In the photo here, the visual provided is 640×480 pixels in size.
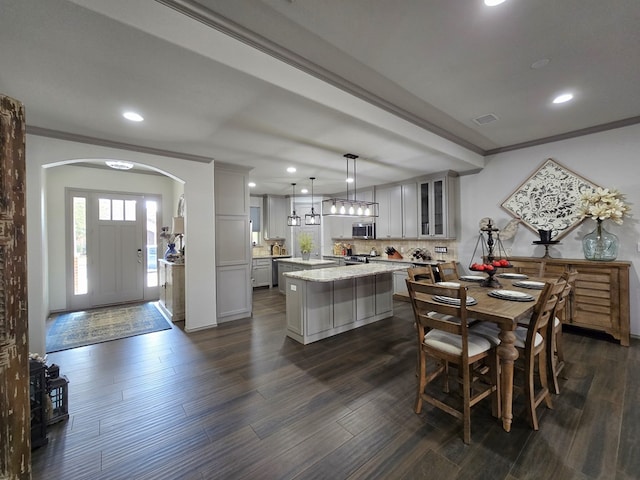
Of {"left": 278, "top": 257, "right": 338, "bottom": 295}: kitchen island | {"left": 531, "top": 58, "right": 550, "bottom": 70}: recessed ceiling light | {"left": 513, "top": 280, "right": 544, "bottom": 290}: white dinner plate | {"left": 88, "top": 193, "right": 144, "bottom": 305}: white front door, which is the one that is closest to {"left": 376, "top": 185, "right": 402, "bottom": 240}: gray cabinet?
{"left": 278, "top": 257, "right": 338, "bottom": 295}: kitchen island

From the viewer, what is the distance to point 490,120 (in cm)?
350

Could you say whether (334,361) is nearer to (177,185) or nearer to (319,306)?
(319,306)

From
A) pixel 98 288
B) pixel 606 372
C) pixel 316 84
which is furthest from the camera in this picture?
pixel 98 288

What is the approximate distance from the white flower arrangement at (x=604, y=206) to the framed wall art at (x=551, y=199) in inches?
9.1

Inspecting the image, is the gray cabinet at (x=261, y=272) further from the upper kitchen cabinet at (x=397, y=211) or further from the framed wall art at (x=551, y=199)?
the framed wall art at (x=551, y=199)

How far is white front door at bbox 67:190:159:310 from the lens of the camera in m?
5.25

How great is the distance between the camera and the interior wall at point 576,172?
3561 mm

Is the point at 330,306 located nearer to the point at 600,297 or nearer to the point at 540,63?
the point at 540,63

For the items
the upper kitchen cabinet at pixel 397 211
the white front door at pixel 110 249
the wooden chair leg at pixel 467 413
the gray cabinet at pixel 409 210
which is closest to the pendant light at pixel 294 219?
the upper kitchen cabinet at pixel 397 211

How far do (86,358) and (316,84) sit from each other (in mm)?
3982

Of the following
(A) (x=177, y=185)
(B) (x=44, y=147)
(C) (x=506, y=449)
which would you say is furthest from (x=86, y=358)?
(C) (x=506, y=449)

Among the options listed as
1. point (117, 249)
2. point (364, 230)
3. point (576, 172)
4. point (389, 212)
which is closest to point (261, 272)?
point (364, 230)

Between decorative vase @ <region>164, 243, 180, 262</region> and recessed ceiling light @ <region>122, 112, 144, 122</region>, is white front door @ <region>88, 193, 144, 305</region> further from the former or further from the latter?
recessed ceiling light @ <region>122, 112, 144, 122</region>

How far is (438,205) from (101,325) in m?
6.33
